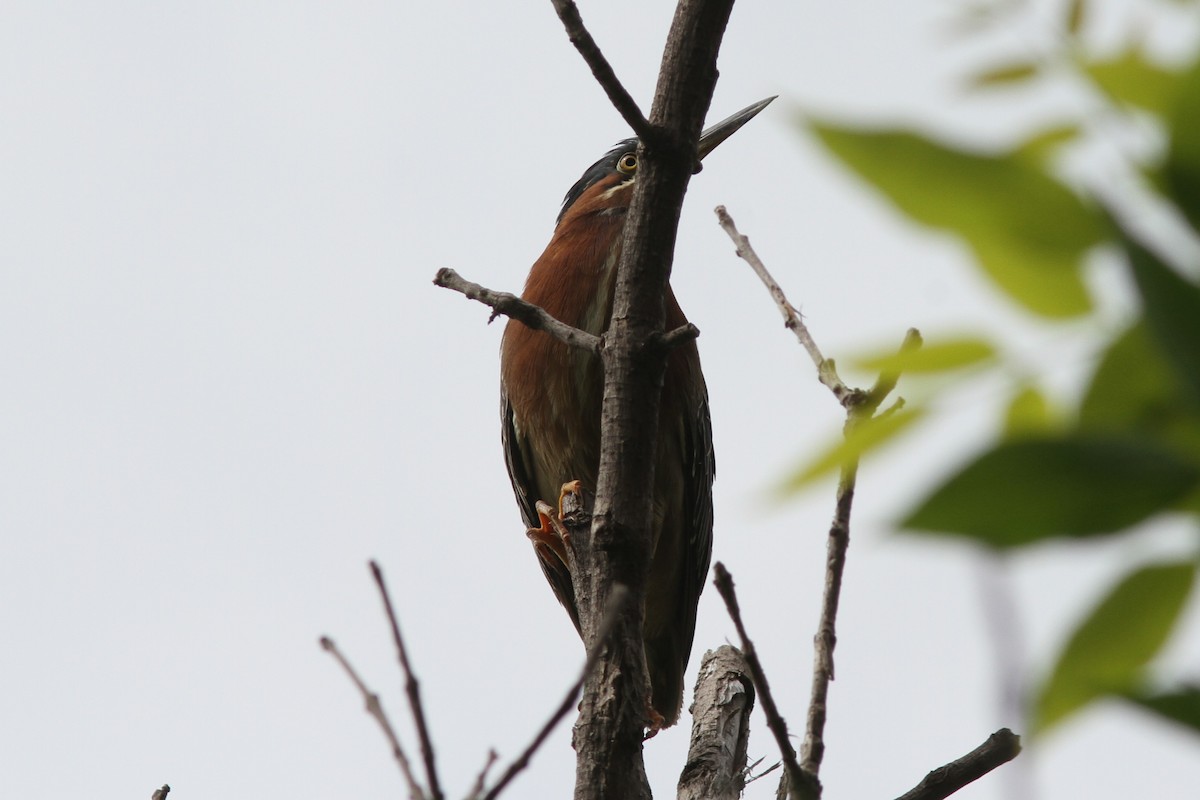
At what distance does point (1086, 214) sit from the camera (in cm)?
69

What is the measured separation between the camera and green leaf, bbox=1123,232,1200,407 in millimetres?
611

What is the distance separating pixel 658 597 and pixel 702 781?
1.94 metres

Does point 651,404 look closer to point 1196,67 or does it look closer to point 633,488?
point 633,488

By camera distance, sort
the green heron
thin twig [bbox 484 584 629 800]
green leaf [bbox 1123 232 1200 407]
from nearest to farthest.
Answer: green leaf [bbox 1123 232 1200 407]
thin twig [bbox 484 584 629 800]
the green heron

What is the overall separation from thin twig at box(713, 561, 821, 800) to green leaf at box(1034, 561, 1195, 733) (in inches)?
44.6

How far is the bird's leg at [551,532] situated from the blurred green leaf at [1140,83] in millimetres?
3038

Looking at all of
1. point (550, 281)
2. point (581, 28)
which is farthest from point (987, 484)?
point (550, 281)

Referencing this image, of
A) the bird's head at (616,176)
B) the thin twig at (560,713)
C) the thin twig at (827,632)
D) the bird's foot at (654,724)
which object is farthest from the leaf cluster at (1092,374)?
the bird's head at (616,176)

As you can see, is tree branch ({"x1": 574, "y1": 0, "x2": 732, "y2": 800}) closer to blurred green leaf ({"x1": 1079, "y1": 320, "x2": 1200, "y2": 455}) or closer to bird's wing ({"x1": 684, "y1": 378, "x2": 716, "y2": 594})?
blurred green leaf ({"x1": 1079, "y1": 320, "x2": 1200, "y2": 455})

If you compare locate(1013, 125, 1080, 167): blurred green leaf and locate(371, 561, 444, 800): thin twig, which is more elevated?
locate(371, 561, 444, 800): thin twig

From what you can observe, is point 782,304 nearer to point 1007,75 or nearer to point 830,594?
point 830,594

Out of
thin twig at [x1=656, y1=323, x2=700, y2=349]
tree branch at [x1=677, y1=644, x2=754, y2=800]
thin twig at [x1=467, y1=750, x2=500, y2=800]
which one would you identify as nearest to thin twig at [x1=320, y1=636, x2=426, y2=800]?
thin twig at [x1=467, y1=750, x2=500, y2=800]

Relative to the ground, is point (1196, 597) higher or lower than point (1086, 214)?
lower

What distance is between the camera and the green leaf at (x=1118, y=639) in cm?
65
